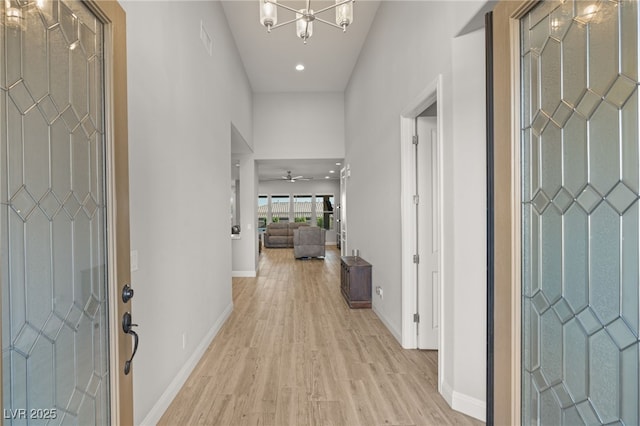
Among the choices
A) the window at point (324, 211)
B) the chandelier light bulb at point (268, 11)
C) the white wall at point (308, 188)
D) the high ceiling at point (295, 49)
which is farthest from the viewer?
the window at point (324, 211)

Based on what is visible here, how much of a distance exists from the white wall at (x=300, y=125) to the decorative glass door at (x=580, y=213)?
18.5 feet

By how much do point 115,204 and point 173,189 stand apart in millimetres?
1093

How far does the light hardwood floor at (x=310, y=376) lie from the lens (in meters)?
2.08

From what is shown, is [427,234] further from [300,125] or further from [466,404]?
[300,125]

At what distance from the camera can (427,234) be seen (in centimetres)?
302

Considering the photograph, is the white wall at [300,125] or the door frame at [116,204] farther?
the white wall at [300,125]

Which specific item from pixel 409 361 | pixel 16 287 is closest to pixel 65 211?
pixel 16 287

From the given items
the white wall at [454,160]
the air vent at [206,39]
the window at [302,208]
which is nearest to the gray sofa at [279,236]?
the window at [302,208]

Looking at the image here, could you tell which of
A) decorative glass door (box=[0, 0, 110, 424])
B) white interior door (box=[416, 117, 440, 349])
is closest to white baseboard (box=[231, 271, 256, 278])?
white interior door (box=[416, 117, 440, 349])

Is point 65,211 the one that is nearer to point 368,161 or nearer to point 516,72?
point 516,72

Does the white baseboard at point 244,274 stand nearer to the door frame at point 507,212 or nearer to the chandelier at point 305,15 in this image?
the chandelier at point 305,15

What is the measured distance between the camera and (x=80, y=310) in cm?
115

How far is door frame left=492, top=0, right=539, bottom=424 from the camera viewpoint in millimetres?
1307

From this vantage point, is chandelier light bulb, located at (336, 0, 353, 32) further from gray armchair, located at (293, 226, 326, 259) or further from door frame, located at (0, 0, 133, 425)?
gray armchair, located at (293, 226, 326, 259)
